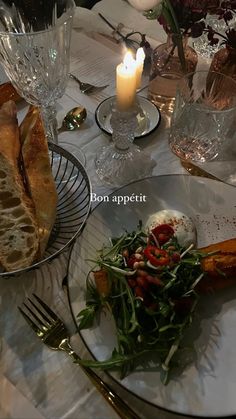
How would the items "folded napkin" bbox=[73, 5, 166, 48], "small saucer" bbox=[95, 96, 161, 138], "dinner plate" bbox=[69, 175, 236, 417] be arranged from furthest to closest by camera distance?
"folded napkin" bbox=[73, 5, 166, 48]
"small saucer" bbox=[95, 96, 161, 138]
"dinner plate" bbox=[69, 175, 236, 417]

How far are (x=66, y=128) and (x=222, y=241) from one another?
458 millimetres

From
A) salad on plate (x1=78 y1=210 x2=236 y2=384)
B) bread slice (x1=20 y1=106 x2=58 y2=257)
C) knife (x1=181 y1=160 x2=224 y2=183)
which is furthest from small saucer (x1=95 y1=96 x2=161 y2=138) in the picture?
salad on plate (x1=78 y1=210 x2=236 y2=384)

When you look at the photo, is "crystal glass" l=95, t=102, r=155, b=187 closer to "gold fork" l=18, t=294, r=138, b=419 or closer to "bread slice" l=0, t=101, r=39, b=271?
"bread slice" l=0, t=101, r=39, b=271

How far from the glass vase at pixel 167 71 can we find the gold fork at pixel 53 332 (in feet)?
1.91

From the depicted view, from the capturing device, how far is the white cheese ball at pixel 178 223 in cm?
69

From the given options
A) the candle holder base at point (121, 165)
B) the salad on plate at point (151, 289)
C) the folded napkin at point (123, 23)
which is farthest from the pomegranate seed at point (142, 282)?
the folded napkin at point (123, 23)

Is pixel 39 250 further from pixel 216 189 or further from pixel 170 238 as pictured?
pixel 216 189

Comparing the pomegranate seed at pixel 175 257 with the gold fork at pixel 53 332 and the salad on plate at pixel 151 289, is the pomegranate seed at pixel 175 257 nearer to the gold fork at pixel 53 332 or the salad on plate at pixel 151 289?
the salad on plate at pixel 151 289

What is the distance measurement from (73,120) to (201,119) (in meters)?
0.30

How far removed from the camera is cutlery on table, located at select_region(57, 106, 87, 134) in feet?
3.09

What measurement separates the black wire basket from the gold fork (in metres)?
0.09

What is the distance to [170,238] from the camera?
66 centimetres

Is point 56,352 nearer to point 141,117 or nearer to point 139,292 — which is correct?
point 139,292

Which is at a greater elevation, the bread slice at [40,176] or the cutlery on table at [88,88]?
the bread slice at [40,176]
